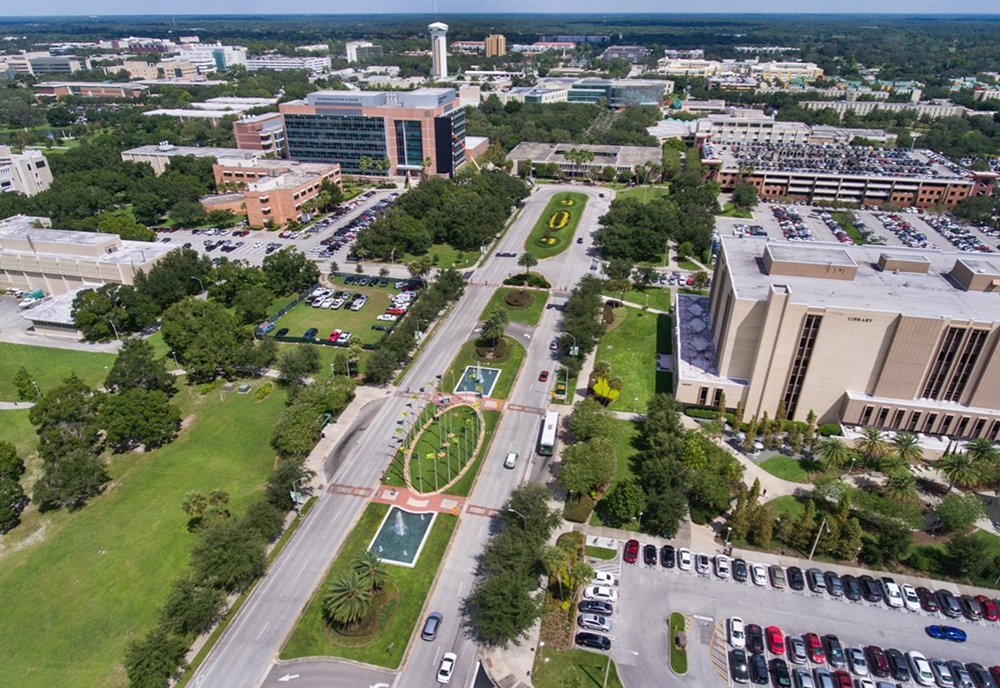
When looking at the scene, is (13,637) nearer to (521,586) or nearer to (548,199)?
(521,586)

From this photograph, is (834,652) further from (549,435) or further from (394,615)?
(394,615)

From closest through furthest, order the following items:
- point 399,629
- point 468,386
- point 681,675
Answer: point 681,675, point 399,629, point 468,386

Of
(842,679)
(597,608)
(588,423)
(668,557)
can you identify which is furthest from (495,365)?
(842,679)

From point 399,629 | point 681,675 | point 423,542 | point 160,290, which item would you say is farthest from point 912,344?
point 160,290

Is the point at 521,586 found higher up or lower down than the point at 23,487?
higher up

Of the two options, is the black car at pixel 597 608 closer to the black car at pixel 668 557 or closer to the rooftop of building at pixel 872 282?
the black car at pixel 668 557

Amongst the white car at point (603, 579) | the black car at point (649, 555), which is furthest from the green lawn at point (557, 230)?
the white car at point (603, 579)

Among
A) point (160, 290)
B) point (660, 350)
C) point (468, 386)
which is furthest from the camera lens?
point (160, 290)
